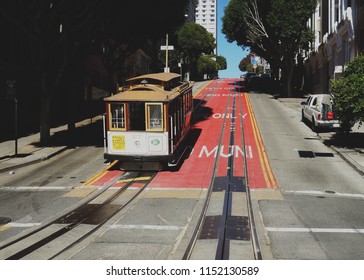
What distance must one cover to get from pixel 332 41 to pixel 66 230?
124 ft

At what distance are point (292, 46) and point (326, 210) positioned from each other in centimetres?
3526

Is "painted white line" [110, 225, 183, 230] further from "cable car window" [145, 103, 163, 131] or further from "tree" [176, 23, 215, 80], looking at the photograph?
"tree" [176, 23, 215, 80]

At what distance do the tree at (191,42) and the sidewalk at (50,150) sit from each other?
214ft

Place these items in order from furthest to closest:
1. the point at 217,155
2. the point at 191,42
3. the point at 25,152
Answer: the point at 191,42
the point at 25,152
the point at 217,155

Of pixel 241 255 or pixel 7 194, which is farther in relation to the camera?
pixel 7 194

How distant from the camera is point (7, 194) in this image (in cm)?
1433

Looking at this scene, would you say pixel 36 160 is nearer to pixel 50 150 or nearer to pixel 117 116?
pixel 50 150

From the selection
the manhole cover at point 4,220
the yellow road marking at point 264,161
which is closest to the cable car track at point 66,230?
the manhole cover at point 4,220

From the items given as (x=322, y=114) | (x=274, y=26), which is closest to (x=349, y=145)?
(x=322, y=114)

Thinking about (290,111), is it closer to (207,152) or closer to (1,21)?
(207,152)

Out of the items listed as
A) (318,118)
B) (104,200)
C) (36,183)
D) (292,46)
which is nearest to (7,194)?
(36,183)

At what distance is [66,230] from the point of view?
10672mm

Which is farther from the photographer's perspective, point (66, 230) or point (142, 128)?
point (142, 128)

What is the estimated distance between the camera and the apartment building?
108ft
